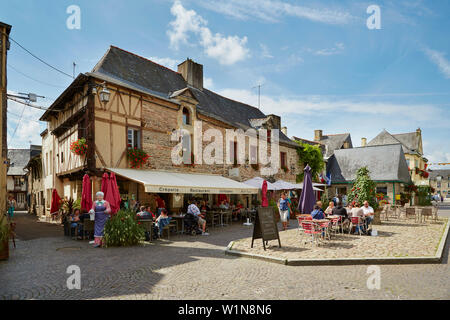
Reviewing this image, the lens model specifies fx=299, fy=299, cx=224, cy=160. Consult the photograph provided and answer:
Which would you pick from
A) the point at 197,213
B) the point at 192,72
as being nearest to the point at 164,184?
the point at 197,213

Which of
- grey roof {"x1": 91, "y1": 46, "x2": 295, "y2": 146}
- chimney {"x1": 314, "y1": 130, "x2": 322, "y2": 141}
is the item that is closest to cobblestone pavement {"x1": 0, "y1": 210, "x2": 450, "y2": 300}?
grey roof {"x1": 91, "y1": 46, "x2": 295, "y2": 146}

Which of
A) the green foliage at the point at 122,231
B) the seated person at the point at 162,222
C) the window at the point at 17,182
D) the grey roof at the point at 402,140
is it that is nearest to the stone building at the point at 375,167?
the grey roof at the point at 402,140

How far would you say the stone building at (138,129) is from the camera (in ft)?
36.4

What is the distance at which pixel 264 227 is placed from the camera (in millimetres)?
7707

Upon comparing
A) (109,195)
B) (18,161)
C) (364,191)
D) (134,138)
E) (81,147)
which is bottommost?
(364,191)

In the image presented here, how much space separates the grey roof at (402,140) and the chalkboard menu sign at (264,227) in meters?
36.6

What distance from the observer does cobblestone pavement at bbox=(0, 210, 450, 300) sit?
4402 mm

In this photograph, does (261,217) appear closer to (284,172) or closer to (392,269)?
(392,269)

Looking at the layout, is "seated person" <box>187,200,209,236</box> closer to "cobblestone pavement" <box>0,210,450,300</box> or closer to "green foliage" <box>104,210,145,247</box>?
"green foliage" <box>104,210,145,247</box>

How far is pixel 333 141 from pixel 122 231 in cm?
3248

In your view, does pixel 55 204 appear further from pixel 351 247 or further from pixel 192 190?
pixel 351 247

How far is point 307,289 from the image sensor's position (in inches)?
180

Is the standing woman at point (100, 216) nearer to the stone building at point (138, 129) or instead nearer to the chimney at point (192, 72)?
the stone building at point (138, 129)
